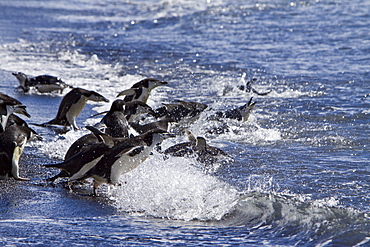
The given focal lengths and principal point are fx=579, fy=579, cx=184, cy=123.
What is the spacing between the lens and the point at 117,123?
6.80m

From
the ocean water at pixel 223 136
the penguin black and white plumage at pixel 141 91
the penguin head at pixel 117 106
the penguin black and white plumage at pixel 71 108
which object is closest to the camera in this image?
the ocean water at pixel 223 136

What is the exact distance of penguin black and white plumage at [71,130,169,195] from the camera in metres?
5.31

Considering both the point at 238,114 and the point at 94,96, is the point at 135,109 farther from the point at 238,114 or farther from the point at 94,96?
the point at 238,114

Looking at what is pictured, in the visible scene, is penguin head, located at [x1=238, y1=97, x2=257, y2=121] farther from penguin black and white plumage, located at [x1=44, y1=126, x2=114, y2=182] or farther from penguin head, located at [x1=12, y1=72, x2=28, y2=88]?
penguin head, located at [x1=12, y1=72, x2=28, y2=88]

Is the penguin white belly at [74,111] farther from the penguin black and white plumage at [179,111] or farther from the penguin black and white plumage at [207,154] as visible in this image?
the penguin black and white plumage at [207,154]

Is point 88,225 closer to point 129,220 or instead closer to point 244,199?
point 129,220

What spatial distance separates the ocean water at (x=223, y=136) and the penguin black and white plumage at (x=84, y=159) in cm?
20

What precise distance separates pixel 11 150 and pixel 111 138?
1004 mm

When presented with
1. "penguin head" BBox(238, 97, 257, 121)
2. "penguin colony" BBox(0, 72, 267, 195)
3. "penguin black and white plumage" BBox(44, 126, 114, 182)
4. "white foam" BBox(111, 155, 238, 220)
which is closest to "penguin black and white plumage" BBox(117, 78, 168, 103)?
"penguin colony" BBox(0, 72, 267, 195)

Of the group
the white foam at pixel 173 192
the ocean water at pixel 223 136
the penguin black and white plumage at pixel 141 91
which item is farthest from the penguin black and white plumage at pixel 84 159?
the penguin black and white plumage at pixel 141 91

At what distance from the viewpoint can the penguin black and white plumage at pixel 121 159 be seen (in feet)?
17.4

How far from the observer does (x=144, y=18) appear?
939 inches

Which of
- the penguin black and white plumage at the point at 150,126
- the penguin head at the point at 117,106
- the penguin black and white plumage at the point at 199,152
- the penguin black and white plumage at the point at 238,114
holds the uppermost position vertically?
the penguin head at the point at 117,106

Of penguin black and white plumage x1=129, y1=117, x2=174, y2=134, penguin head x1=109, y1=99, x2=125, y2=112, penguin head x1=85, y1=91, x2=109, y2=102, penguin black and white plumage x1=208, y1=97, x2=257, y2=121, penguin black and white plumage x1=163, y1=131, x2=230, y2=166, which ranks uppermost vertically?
penguin head x1=109, y1=99, x2=125, y2=112
